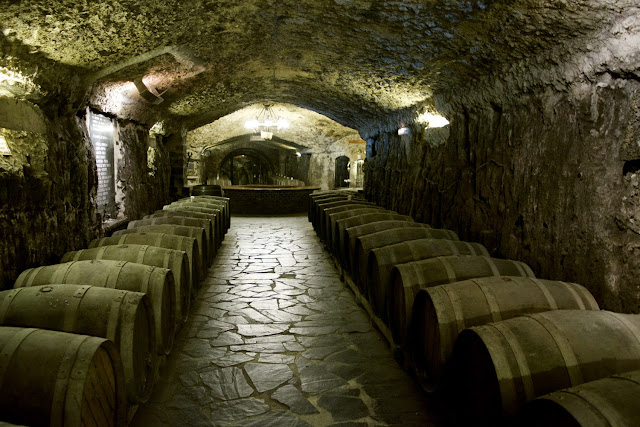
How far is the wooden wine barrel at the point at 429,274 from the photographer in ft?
10.2

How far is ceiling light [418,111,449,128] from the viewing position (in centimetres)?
580

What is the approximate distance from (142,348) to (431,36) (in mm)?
3593

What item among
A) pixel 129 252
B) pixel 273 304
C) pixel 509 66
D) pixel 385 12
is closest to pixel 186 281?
pixel 129 252

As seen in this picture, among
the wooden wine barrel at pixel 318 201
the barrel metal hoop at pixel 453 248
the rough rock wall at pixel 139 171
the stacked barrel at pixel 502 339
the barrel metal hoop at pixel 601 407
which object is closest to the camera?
the barrel metal hoop at pixel 601 407

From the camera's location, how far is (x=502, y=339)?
1.95m

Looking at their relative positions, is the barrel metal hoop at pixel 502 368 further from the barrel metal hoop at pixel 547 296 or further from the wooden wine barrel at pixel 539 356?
the barrel metal hoop at pixel 547 296

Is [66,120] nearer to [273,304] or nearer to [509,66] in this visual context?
[273,304]

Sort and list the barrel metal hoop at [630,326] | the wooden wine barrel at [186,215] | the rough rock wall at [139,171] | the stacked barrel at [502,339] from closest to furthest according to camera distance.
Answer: the stacked barrel at [502,339] → the barrel metal hoop at [630,326] → the wooden wine barrel at [186,215] → the rough rock wall at [139,171]

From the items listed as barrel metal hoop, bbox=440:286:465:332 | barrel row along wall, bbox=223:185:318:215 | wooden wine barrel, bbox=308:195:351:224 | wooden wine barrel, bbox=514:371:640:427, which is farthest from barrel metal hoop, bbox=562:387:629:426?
barrel row along wall, bbox=223:185:318:215

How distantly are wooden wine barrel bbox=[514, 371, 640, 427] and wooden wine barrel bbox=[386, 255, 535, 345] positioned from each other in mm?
1572

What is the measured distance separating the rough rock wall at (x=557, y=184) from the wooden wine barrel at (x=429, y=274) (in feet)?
1.59

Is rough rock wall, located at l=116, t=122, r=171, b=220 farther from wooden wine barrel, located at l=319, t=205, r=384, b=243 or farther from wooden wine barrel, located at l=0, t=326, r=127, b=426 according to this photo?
wooden wine barrel, located at l=0, t=326, r=127, b=426

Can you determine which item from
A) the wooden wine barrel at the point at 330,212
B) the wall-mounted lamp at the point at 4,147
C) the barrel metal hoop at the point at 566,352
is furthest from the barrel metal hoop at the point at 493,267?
the wall-mounted lamp at the point at 4,147

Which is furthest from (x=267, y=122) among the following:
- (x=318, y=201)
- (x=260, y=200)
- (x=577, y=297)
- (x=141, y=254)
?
(x=577, y=297)
